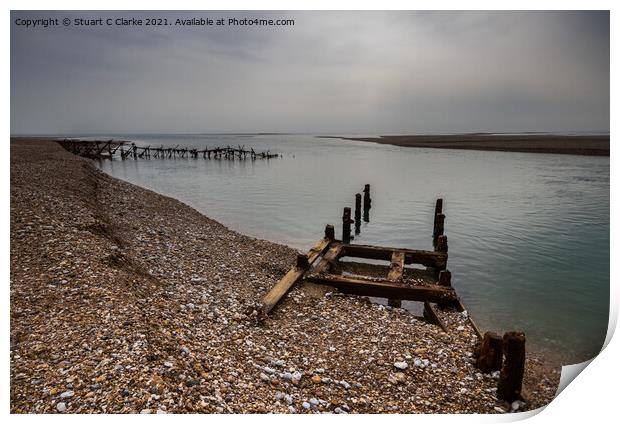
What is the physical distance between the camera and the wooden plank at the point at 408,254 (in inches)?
493

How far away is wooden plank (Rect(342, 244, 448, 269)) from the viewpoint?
1253cm

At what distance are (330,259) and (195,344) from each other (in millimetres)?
6347

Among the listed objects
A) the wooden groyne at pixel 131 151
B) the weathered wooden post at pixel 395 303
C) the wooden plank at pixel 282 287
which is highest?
the wooden groyne at pixel 131 151

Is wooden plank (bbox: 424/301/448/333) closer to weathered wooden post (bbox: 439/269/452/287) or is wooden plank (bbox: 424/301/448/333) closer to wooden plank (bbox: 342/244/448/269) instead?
weathered wooden post (bbox: 439/269/452/287)

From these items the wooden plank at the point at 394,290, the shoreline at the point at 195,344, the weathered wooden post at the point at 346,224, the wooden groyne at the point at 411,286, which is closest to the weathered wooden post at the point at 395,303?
the wooden groyne at the point at 411,286

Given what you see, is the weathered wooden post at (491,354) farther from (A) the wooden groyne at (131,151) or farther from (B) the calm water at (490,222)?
(A) the wooden groyne at (131,151)

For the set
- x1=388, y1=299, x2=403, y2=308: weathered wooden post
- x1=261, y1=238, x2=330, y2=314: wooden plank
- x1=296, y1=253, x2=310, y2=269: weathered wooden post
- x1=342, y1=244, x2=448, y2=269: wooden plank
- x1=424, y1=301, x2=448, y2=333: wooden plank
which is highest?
x1=296, y1=253, x2=310, y2=269: weathered wooden post

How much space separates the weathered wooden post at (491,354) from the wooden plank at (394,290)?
9.42ft

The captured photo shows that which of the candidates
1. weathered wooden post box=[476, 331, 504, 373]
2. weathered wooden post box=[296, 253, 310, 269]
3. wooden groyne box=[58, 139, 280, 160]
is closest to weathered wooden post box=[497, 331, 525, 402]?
weathered wooden post box=[476, 331, 504, 373]

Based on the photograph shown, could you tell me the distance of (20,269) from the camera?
25.2 ft

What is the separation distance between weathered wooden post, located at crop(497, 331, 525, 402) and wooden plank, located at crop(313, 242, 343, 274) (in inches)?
227
